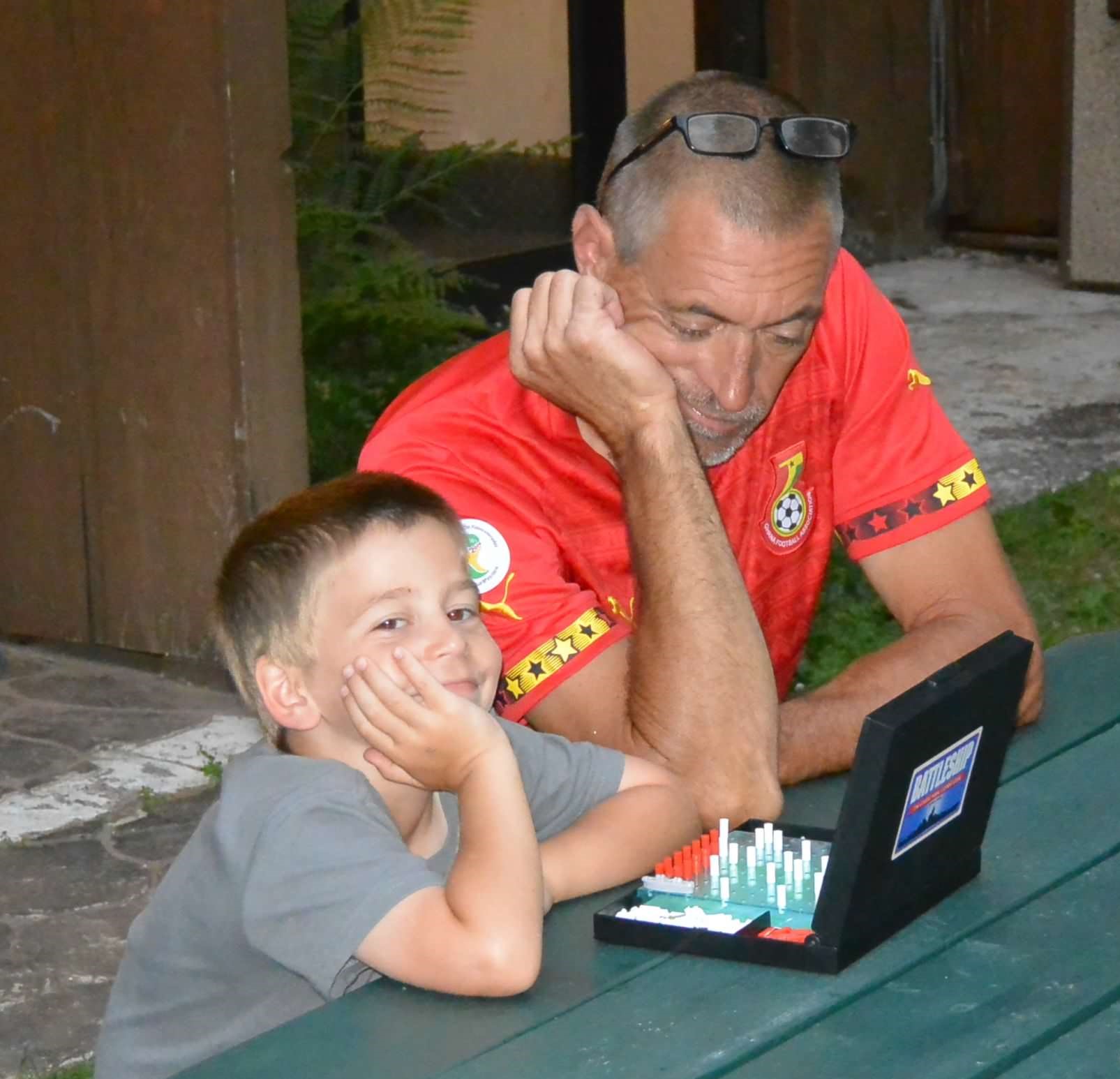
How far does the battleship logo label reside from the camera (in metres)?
1.82

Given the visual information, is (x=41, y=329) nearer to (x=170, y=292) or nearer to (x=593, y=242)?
(x=170, y=292)

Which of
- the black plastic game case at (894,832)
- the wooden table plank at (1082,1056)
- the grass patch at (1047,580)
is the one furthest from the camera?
the grass patch at (1047,580)

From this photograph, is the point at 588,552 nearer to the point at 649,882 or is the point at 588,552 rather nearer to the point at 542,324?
the point at 542,324

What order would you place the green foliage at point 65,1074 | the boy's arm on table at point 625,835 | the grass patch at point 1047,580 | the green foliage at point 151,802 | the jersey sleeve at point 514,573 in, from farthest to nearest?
the grass patch at point 1047,580 → the green foliage at point 151,802 → the green foliage at point 65,1074 → the jersey sleeve at point 514,573 → the boy's arm on table at point 625,835

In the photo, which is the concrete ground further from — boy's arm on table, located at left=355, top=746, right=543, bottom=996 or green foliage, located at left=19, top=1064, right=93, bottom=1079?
boy's arm on table, located at left=355, top=746, right=543, bottom=996

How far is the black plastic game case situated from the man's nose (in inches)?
36.3

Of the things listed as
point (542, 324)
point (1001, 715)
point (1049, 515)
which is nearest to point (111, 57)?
point (542, 324)

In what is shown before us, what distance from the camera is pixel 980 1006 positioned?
1751 millimetres

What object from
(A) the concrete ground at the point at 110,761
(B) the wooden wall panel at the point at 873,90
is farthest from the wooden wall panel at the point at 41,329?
(B) the wooden wall panel at the point at 873,90

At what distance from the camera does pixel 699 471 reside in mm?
2754

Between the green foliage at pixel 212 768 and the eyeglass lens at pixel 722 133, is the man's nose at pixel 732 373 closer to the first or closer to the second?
the eyeglass lens at pixel 722 133

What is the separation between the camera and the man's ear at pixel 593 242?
9.59ft

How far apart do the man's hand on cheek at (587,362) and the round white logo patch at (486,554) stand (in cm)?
21

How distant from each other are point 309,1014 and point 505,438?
1.21 meters
